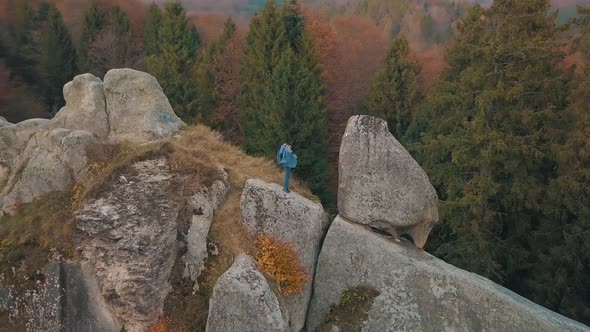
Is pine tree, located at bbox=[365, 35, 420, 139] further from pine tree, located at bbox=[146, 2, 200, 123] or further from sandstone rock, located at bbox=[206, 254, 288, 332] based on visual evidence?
sandstone rock, located at bbox=[206, 254, 288, 332]

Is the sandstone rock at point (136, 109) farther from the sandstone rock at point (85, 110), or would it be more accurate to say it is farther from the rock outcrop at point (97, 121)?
the sandstone rock at point (85, 110)

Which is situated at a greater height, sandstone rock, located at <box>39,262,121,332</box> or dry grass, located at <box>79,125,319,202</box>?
dry grass, located at <box>79,125,319,202</box>

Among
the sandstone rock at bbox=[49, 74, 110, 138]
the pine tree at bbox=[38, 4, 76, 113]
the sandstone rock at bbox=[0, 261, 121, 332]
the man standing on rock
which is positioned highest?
the man standing on rock

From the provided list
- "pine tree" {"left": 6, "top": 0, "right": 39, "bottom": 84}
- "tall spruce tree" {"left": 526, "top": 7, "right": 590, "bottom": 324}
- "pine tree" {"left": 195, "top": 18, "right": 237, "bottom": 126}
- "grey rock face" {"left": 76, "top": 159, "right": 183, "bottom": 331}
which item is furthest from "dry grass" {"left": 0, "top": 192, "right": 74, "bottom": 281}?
"pine tree" {"left": 6, "top": 0, "right": 39, "bottom": 84}

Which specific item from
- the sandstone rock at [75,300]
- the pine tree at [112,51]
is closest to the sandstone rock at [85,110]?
the sandstone rock at [75,300]

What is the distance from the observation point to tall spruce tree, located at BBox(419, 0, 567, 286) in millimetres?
20391

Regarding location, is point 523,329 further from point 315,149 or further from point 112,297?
point 315,149

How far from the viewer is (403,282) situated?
13.5 meters

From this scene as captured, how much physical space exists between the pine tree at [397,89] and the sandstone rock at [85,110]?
20.5 meters

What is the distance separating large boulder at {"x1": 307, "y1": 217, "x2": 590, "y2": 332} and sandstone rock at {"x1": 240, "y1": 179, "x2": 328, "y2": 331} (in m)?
0.44

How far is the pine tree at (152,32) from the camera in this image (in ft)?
152

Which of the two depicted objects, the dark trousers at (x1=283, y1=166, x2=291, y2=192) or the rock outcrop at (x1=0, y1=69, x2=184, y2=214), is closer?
the dark trousers at (x1=283, y1=166, x2=291, y2=192)

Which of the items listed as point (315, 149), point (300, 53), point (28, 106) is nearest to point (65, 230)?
point (315, 149)

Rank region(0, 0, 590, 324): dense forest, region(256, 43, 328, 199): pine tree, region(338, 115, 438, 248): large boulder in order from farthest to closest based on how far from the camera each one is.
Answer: region(256, 43, 328, 199): pine tree → region(0, 0, 590, 324): dense forest → region(338, 115, 438, 248): large boulder
